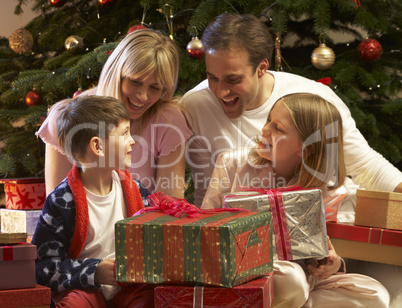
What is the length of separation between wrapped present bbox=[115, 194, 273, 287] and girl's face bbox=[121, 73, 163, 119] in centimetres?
75

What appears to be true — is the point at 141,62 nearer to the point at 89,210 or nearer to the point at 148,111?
the point at 148,111

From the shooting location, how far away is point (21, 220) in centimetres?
202

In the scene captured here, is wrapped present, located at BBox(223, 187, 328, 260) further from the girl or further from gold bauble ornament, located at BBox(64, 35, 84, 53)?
gold bauble ornament, located at BBox(64, 35, 84, 53)

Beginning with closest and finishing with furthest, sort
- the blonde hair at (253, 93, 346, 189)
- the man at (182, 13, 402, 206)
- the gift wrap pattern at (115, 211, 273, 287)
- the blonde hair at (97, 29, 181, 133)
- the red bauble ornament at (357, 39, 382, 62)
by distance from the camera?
the gift wrap pattern at (115, 211, 273, 287), the blonde hair at (253, 93, 346, 189), the blonde hair at (97, 29, 181, 133), the man at (182, 13, 402, 206), the red bauble ornament at (357, 39, 382, 62)

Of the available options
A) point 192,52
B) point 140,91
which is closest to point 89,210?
point 140,91

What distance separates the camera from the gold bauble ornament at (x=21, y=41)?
9.36 feet

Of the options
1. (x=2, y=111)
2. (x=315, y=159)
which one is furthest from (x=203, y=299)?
(x=2, y=111)

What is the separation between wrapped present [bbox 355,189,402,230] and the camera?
64.2 inches

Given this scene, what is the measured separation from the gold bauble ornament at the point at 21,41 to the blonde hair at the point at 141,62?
112cm

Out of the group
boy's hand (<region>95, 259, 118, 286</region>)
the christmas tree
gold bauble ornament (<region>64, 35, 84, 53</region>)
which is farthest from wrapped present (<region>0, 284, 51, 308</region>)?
gold bauble ornament (<region>64, 35, 84, 53</region>)

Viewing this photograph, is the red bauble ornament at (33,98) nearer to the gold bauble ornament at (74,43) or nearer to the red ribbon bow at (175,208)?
the gold bauble ornament at (74,43)

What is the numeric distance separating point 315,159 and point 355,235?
0.89 feet

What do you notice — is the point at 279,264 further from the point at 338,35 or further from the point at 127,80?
the point at 338,35

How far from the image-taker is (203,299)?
120 cm
